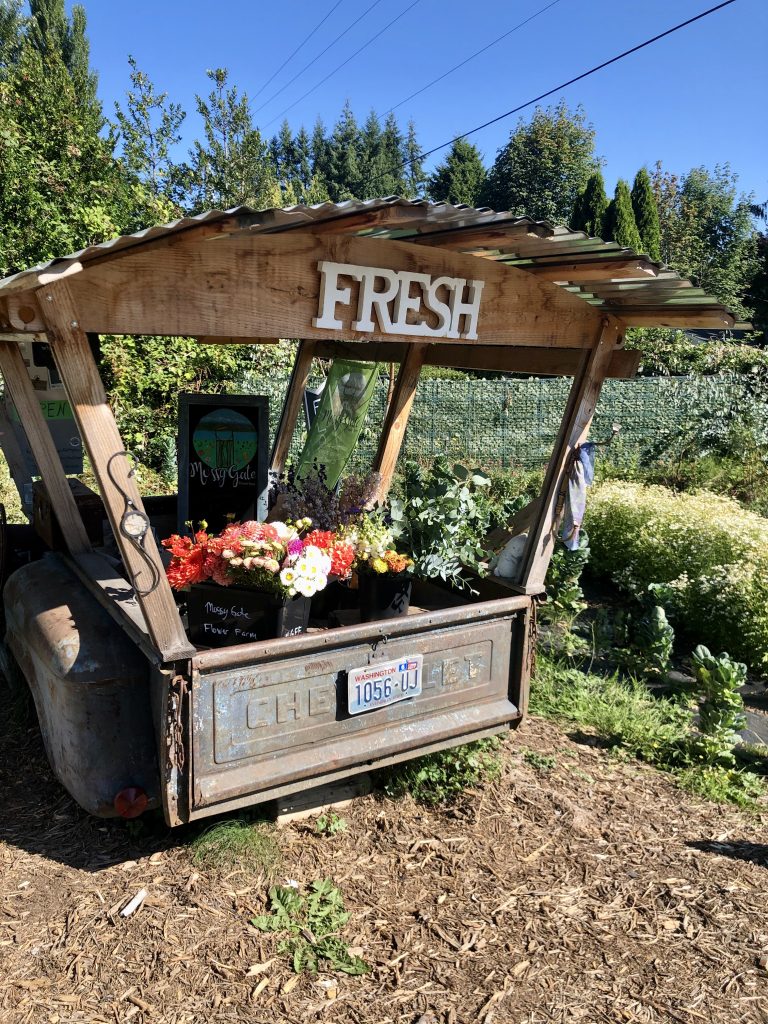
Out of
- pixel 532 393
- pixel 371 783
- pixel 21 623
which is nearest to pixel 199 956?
pixel 371 783

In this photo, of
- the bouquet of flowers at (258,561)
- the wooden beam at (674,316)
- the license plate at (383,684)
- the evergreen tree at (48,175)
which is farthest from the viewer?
the evergreen tree at (48,175)

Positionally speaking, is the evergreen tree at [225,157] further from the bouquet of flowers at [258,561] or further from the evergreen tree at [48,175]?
the bouquet of flowers at [258,561]

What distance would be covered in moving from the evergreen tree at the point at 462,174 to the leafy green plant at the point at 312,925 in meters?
50.3

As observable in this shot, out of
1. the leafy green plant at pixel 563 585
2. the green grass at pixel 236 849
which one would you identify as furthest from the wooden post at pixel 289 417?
the green grass at pixel 236 849

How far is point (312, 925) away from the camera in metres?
2.82

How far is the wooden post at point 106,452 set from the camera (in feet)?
7.61

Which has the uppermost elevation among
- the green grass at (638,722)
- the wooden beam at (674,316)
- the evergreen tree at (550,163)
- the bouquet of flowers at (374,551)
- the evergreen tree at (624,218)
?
the evergreen tree at (550,163)

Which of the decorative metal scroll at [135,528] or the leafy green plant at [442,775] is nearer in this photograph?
the decorative metal scroll at [135,528]

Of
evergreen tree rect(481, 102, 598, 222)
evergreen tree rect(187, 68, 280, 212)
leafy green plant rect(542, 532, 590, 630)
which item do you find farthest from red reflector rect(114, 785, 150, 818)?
evergreen tree rect(481, 102, 598, 222)

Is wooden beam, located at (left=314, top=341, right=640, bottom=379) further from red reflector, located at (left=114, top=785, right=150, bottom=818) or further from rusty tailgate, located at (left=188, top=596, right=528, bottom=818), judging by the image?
red reflector, located at (left=114, top=785, right=150, bottom=818)

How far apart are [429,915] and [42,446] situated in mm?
3020

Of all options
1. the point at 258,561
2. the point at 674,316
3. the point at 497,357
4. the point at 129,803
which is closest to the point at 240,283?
the point at 258,561

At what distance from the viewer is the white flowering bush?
571 cm

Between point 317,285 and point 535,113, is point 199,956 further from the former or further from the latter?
point 535,113
